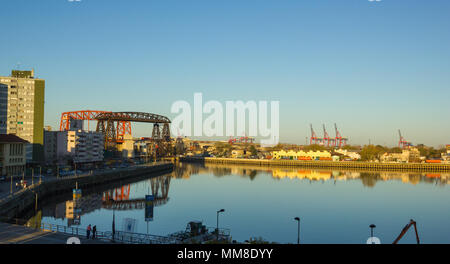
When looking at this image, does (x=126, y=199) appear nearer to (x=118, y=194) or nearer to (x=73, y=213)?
(x=118, y=194)

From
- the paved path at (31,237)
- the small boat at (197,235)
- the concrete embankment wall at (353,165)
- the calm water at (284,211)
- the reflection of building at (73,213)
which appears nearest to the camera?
the paved path at (31,237)

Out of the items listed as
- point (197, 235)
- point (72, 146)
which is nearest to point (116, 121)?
point (72, 146)

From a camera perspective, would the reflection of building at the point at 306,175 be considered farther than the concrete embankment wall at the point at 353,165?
No

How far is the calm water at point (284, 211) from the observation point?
20.7m

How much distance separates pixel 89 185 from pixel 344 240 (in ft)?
97.3

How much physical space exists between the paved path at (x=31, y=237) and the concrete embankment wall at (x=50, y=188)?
710 cm

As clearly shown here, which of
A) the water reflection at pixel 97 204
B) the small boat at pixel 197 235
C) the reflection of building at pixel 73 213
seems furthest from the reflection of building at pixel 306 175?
the small boat at pixel 197 235

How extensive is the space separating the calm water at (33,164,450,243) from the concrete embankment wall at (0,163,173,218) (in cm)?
164

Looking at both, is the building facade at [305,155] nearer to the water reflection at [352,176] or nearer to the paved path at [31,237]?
→ the water reflection at [352,176]

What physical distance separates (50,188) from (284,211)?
819 inches

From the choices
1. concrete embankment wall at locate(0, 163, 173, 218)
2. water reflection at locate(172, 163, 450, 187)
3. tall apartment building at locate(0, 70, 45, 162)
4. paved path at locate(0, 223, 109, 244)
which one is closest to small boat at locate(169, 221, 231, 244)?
paved path at locate(0, 223, 109, 244)

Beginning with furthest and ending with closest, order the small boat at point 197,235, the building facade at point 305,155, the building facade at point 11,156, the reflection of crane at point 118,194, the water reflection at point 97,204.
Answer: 1. the building facade at point 305,155
2. the building facade at point 11,156
3. the reflection of crane at point 118,194
4. the water reflection at point 97,204
5. the small boat at point 197,235
